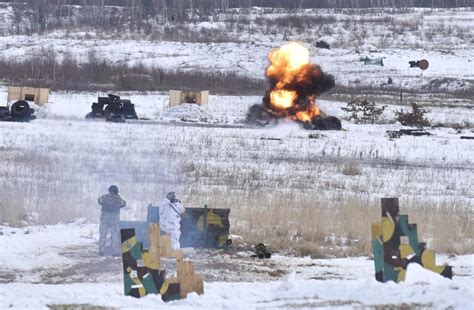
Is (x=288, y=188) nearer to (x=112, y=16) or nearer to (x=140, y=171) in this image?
(x=140, y=171)

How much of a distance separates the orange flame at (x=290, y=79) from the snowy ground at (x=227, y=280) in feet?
88.4

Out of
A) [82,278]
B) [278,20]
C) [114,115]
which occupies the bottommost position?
[82,278]

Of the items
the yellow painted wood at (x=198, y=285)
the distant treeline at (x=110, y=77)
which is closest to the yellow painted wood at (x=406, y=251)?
the yellow painted wood at (x=198, y=285)

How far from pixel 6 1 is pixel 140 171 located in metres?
109

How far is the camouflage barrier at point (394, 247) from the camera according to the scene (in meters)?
11.7

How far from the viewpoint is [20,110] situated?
4003 cm

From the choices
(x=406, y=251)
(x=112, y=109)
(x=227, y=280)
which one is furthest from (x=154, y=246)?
(x=112, y=109)

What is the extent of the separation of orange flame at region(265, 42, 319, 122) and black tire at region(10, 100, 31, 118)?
12.8 m

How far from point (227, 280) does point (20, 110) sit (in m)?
29.4

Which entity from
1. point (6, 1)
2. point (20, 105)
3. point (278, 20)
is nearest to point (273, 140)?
point (20, 105)

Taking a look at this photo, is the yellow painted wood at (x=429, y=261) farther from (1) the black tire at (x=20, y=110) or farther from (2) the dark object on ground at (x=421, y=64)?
(2) the dark object on ground at (x=421, y=64)

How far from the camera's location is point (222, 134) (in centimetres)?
3656

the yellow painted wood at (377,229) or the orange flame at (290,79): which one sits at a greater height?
the orange flame at (290,79)

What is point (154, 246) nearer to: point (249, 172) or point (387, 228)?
point (387, 228)
